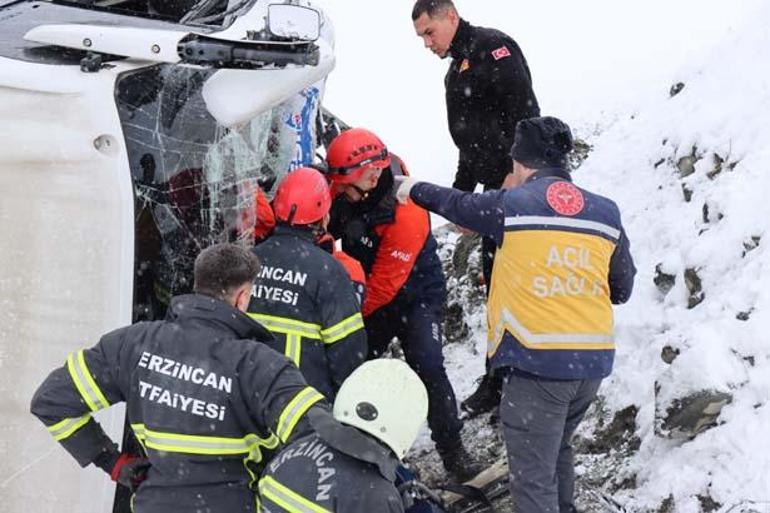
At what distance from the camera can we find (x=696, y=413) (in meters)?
4.41

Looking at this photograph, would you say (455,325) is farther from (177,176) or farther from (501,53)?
(177,176)

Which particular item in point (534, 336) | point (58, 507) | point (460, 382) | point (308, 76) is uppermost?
point (308, 76)

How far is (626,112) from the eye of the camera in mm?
9133

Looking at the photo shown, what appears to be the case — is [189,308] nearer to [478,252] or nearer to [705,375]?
[705,375]

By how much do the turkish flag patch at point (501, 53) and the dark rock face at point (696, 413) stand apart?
200 centimetres

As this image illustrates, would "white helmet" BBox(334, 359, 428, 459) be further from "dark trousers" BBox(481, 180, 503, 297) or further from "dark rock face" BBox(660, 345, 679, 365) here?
"dark trousers" BBox(481, 180, 503, 297)

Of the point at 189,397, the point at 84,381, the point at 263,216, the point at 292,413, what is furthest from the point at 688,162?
the point at 84,381

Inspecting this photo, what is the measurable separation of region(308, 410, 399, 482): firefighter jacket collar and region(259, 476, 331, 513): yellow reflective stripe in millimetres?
171

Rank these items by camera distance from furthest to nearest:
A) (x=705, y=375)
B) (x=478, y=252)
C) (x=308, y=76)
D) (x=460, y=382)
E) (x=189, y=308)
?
(x=478, y=252)
(x=460, y=382)
(x=705, y=375)
(x=308, y=76)
(x=189, y=308)

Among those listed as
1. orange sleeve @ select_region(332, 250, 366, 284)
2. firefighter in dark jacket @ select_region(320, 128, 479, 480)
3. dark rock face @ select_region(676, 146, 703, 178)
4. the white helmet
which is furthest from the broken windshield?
dark rock face @ select_region(676, 146, 703, 178)

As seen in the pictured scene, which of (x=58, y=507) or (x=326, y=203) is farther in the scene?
(x=326, y=203)

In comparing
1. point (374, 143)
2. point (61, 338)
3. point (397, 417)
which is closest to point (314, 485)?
point (397, 417)

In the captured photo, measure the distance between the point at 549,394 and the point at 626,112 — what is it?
5910 millimetres

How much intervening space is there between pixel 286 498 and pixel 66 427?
33.0 inches
